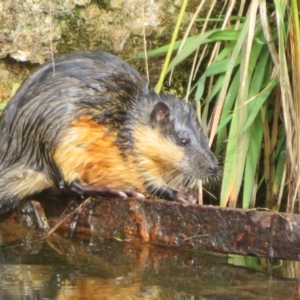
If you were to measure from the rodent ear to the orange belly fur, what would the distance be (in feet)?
0.80

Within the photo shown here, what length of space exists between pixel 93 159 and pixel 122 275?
120 centimetres

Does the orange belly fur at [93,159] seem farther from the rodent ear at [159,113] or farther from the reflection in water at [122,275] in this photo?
the reflection in water at [122,275]

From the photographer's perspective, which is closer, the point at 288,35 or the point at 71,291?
the point at 71,291

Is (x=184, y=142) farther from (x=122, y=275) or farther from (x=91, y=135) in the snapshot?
(x=122, y=275)

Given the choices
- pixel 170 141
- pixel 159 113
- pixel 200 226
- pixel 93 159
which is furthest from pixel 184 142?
pixel 200 226

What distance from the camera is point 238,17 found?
561 cm

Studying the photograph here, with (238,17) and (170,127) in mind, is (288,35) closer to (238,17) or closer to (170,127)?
(238,17)

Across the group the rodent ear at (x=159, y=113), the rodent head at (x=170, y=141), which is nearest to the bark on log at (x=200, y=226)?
the rodent head at (x=170, y=141)

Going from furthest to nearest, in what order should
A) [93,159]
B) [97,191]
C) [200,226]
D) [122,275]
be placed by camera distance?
[93,159] < [97,191] < [200,226] < [122,275]

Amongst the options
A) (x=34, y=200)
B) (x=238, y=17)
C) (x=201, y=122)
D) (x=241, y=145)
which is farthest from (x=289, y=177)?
(x=34, y=200)

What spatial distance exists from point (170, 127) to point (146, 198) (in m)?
0.43

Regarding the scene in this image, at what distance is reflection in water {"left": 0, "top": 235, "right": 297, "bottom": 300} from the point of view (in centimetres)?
382

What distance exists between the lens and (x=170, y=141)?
207 inches

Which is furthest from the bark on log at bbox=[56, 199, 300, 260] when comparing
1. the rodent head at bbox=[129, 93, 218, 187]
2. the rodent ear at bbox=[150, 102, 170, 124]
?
the rodent ear at bbox=[150, 102, 170, 124]
